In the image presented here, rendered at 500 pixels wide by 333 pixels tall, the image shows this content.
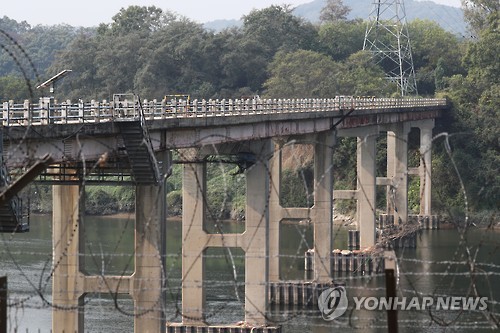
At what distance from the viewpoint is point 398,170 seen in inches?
4978

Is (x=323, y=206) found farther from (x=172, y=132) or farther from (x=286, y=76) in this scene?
(x=286, y=76)

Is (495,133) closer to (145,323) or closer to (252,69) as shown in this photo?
(252,69)

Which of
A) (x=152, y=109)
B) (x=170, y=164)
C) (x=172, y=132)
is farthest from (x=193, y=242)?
(x=170, y=164)

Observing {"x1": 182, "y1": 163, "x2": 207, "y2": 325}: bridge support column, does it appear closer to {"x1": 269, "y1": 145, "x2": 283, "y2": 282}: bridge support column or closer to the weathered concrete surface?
the weathered concrete surface

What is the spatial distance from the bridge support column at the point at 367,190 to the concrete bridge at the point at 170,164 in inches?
4.4

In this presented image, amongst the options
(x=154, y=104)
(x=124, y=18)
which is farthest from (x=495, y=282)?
(x=124, y=18)

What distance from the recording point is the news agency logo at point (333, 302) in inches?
2975

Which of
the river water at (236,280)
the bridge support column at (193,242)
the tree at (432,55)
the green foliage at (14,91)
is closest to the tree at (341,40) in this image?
the tree at (432,55)

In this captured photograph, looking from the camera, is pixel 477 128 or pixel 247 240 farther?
pixel 477 128

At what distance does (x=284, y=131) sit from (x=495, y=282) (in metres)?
20.0

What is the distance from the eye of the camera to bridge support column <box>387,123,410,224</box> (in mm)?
125125

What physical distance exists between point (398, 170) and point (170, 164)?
7304cm

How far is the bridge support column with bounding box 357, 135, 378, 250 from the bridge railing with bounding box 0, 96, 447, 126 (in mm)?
3905

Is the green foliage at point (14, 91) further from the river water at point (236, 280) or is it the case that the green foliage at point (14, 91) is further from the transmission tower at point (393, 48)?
the transmission tower at point (393, 48)
